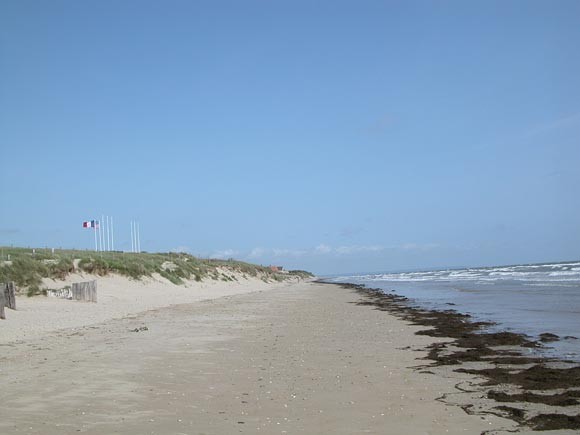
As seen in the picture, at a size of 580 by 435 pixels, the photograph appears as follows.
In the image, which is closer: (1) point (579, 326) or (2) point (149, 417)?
(2) point (149, 417)

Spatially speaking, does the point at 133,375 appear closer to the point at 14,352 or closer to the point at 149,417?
the point at 149,417

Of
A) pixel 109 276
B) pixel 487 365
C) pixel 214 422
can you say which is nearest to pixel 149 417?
pixel 214 422

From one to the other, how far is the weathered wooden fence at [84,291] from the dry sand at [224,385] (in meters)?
8.19

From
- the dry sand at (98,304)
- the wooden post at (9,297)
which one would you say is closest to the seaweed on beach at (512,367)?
the dry sand at (98,304)

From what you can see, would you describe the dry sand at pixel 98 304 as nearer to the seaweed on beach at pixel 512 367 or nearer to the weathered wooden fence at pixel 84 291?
the weathered wooden fence at pixel 84 291

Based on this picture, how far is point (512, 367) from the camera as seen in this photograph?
9992mm

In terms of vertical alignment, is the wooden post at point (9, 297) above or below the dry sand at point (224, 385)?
above

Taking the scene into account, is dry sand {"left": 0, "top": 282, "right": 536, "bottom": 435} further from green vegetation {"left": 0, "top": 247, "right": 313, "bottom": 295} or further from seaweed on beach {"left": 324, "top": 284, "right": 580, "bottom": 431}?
green vegetation {"left": 0, "top": 247, "right": 313, "bottom": 295}

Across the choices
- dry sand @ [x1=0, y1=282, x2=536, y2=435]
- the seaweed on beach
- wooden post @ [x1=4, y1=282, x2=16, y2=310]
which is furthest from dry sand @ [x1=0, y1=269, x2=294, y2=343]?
the seaweed on beach

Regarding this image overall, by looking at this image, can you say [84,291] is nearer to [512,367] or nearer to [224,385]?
[224,385]

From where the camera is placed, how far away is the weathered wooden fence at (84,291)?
23375 mm

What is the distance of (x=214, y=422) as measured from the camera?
6.67 m

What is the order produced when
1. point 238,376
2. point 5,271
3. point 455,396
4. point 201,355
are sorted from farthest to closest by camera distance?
point 5,271 → point 201,355 → point 238,376 → point 455,396

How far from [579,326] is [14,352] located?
14.6 meters
